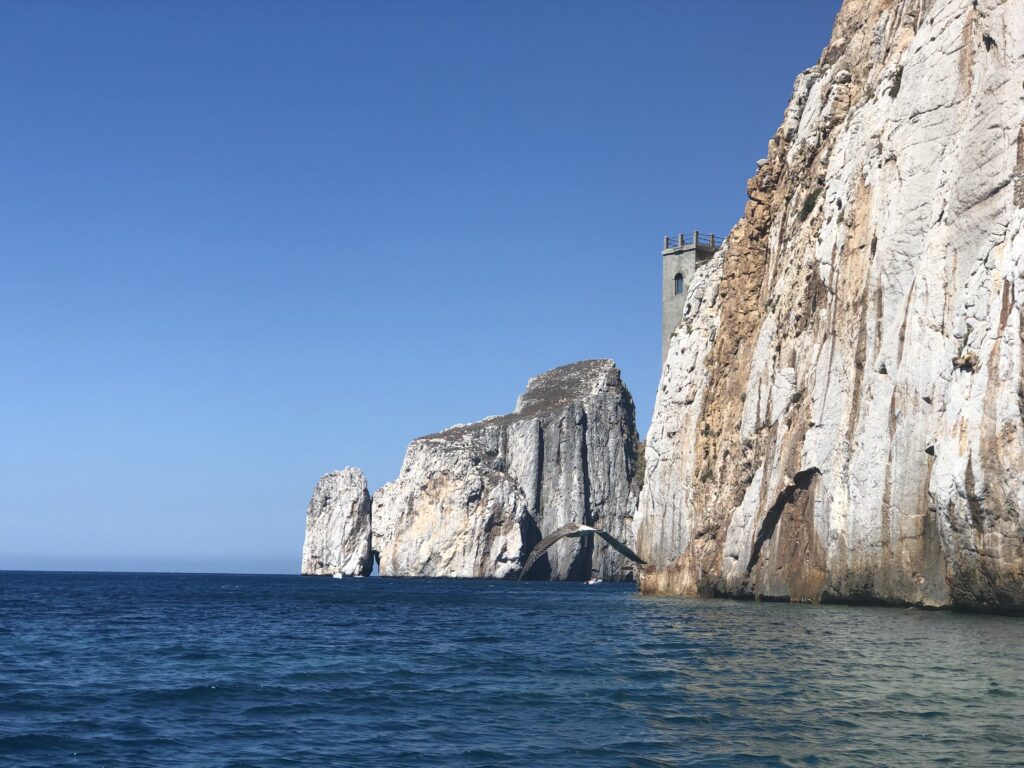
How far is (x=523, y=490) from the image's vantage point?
135375mm

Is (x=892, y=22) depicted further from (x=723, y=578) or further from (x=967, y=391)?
(x=723, y=578)

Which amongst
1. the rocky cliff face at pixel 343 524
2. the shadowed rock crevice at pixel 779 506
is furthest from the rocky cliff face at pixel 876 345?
A: the rocky cliff face at pixel 343 524

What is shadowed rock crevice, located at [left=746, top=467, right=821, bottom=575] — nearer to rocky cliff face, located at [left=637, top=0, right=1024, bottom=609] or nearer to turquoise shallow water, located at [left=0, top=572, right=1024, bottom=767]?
rocky cliff face, located at [left=637, top=0, right=1024, bottom=609]

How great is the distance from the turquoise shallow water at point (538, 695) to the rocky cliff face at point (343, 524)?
113 metres

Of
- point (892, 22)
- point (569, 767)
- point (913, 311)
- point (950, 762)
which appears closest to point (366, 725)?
point (569, 767)

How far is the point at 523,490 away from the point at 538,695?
112m

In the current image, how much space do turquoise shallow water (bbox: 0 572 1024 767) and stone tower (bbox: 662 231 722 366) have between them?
41.6m

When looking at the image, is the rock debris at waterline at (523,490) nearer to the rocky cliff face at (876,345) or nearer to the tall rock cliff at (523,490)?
the tall rock cliff at (523,490)

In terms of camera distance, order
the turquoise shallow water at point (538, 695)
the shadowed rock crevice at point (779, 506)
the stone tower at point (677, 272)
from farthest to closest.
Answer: the stone tower at point (677, 272)
the shadowed rock crevice at point (779, 506)
the turquoise shallow water at point (538, 695)

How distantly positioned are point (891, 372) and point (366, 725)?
28985mm

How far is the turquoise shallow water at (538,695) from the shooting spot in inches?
683

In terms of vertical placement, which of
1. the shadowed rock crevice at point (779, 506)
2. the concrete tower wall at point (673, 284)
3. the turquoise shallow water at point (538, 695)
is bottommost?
the turquoise shallow water at point (538, 695)

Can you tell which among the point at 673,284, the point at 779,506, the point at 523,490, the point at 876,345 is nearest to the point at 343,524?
the point at 523,490

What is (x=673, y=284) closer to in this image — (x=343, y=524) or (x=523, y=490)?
(x=523, y=490)
